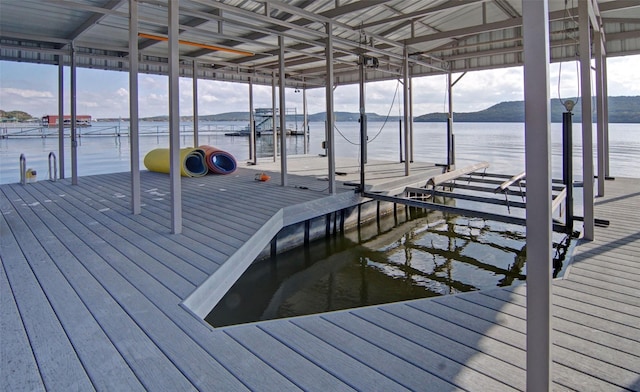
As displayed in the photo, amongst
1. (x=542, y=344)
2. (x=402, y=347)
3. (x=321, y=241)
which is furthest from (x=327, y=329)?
(x=321, y=241)

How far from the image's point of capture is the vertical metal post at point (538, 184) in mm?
1497

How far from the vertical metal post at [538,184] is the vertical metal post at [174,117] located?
3.58 m

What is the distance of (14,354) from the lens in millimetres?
2066

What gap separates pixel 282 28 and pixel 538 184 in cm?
672

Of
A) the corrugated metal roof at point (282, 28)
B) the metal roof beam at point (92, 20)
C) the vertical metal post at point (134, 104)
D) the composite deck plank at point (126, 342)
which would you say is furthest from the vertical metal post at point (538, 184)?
the metal roof beam at point (92, 20)

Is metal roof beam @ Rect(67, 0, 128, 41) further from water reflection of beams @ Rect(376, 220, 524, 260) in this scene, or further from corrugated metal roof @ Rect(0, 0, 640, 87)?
water reflection of beams @ Rect(376, 220, 524, 260)

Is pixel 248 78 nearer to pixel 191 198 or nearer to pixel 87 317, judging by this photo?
pixel 191 198

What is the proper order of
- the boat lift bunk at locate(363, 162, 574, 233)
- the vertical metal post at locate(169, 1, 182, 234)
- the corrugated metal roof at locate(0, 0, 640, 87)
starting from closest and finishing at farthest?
the vertical metal post at locate(169, 1, 182, 234) < the boat lift bunk at locate(363, 162, 574, 233) < the corrugated metal roof at locate(0, 0, 640, 87)

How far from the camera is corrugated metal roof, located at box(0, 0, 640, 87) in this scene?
596 cm

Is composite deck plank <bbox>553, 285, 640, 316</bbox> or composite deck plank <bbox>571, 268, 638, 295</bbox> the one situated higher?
composite deck plank <bbox>571, 268, 638, 295</bbox>

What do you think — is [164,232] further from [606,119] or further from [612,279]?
[606,119]

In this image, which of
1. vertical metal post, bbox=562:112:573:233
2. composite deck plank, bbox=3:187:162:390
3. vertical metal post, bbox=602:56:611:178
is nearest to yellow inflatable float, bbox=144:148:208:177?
composite deck plank, bbox=3:187:162:390

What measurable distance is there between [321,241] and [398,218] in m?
2.51

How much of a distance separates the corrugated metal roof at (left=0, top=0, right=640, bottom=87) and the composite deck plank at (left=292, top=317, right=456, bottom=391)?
4.17 m
